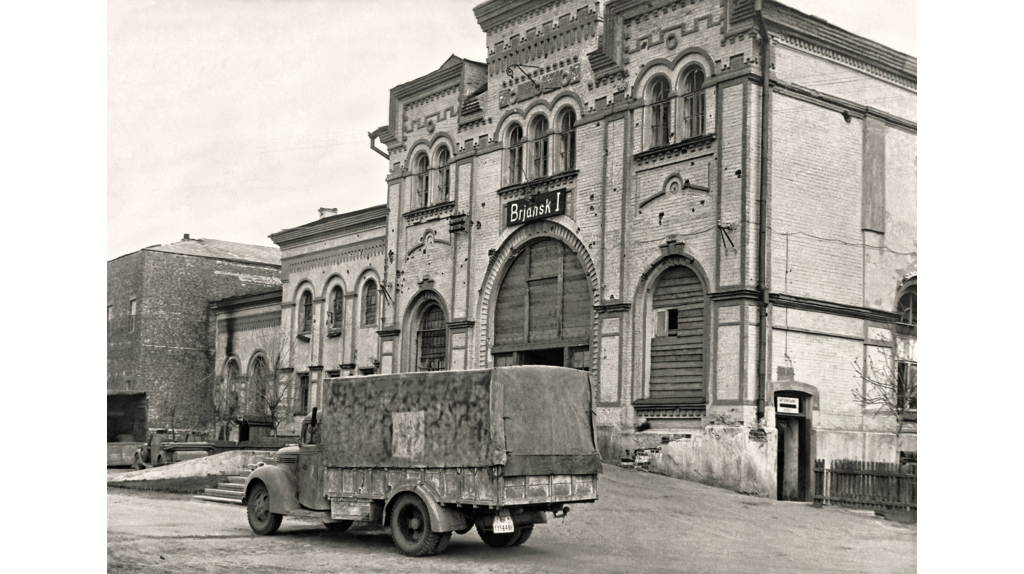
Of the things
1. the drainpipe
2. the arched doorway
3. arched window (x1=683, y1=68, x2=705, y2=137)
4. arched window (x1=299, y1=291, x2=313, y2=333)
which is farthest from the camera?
arched window (x1=299, y1=291, x2=313, y2=333)

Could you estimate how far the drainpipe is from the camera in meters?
20.0

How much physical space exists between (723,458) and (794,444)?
1.52 meters

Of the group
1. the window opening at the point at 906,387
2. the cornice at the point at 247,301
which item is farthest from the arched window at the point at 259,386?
the window opening at the point at 906,387

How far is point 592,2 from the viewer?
23.8 metres

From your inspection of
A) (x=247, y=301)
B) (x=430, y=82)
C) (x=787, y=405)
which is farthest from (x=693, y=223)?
(x=247, y=301)

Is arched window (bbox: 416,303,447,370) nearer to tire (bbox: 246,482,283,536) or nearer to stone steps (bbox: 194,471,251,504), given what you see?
stone steps (bbox: 194,471,251,504)

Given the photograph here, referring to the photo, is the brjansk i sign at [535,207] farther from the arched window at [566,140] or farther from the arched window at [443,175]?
the arched window at [443,175]

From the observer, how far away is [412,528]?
13.2m

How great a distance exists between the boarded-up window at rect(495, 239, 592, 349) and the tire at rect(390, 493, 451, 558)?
10.7 metres

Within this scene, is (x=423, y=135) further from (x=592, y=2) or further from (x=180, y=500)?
(x=180, y=500)

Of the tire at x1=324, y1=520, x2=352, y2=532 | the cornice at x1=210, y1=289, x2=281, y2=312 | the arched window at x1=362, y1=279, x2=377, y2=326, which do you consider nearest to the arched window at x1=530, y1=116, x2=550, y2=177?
the arched window at x1=362, y1=279, x2=377, y2=326

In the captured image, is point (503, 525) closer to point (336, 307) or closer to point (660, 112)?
point (660, 112)
